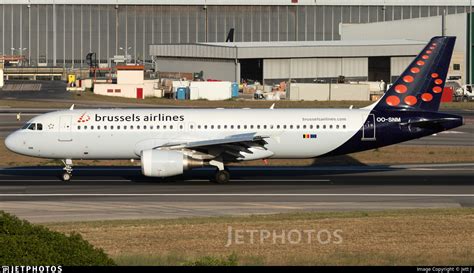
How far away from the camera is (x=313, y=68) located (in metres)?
126

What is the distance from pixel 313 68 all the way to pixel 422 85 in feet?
268

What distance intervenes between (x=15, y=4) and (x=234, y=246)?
437 feet

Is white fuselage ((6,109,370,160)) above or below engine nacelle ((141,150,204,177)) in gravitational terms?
above

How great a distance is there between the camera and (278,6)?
6063 inches

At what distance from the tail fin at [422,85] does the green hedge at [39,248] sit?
28.3 metres

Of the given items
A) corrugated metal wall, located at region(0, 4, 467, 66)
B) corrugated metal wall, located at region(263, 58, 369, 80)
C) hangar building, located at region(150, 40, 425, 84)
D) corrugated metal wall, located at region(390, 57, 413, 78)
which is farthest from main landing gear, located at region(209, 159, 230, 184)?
corrugated metal wall, located at region(0, 4, 467, 66)

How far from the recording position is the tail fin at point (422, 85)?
44344 millimetres

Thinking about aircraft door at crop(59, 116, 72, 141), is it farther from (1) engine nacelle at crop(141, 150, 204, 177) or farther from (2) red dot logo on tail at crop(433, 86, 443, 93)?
(2) red dot logo on tail at crop(433, 86, 443, 93)

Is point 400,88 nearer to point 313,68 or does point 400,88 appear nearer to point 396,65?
point 313,68

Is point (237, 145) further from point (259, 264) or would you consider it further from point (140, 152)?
point (259, 264)

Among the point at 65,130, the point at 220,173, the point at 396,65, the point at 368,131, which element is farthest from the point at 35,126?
the point at 396,65

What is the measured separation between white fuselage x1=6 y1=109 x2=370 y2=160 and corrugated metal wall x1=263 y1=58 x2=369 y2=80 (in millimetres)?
81634

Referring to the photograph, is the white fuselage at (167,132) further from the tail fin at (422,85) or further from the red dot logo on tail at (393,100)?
the tail fin at (422,85)

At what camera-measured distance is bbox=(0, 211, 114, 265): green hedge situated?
16.3m
